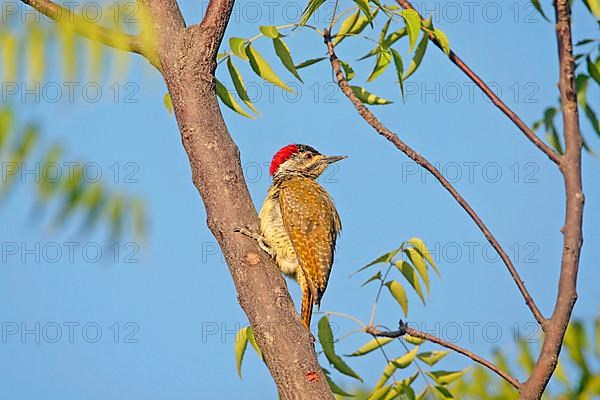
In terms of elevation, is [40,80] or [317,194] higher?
[317,194]

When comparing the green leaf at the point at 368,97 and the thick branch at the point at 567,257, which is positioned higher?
the green leaf at the point at 368,97

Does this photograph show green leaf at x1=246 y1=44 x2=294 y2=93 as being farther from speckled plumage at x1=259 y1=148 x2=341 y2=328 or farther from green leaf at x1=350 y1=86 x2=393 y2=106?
speckled plumage at x1=259 y1=148 x2=341 y2=328

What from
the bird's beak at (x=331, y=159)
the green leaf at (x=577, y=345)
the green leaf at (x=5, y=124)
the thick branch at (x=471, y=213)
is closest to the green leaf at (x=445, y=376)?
the green leaf at (x=577, y=345)

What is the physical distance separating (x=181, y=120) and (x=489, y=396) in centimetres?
214

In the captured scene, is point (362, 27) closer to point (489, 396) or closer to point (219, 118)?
point (219, 118)

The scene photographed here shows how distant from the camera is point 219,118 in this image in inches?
135

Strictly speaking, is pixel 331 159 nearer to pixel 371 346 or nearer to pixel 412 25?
pixel 371 346

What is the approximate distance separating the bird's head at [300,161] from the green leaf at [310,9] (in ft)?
10.3

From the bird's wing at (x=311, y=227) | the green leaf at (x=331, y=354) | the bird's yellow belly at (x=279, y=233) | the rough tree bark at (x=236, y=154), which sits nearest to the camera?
the rough tree bark at (x=236, y=154)

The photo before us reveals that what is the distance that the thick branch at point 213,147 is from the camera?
11.1 feet

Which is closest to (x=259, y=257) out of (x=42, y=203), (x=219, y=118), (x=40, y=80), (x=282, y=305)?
(x=282, y=305)

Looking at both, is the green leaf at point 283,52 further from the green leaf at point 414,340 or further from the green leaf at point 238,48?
the green leaf at point 414,340

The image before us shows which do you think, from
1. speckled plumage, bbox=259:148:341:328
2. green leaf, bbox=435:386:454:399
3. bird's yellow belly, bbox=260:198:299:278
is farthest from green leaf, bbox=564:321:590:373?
bird's yellow belly, bbox=260:198:299:278

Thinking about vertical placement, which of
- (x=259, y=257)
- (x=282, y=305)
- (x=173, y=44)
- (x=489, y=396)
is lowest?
(x=489, y=396)
